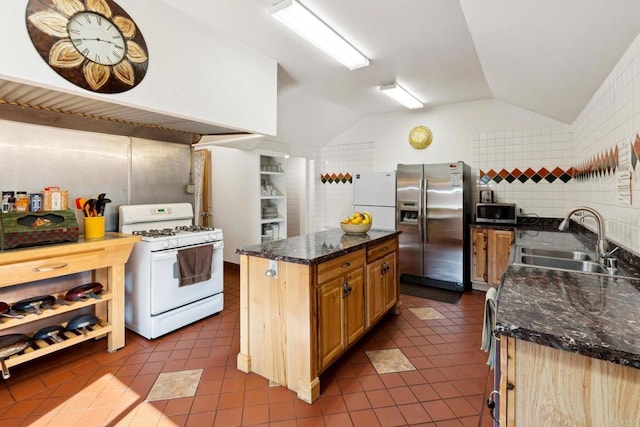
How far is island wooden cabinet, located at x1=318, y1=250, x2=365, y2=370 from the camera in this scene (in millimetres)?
2033

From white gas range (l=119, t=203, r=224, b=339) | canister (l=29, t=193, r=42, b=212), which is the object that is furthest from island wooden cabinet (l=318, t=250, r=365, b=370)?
canister (l=29, t=193, r=42, b=212)

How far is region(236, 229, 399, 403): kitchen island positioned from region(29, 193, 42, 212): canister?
155 cm

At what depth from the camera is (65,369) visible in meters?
2.29

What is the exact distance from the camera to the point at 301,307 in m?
1.95

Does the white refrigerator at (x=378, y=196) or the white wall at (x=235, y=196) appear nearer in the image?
the white refrigerator at (x=378, y=196)

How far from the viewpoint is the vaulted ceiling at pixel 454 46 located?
1.72m

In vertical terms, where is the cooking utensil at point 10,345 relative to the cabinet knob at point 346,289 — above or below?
below

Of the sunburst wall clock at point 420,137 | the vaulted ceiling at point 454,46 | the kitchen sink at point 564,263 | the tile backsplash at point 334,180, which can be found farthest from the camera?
the tile backsplash at point 334,180

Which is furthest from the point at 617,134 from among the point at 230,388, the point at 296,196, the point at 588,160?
the point at 296,196

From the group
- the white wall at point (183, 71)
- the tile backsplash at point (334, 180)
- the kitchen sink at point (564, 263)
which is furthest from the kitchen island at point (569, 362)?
the tile backsplash at point (334, 180)

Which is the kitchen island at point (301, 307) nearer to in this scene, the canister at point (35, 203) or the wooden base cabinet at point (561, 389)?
the wooden base cabinet at point (561, 389)

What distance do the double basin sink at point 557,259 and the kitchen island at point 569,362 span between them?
2.68ft

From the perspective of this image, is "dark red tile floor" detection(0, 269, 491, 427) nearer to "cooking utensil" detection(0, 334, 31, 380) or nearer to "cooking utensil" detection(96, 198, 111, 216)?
"cooking utensil" detection(0, 334, 31, 380)

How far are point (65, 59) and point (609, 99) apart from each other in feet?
11.4
